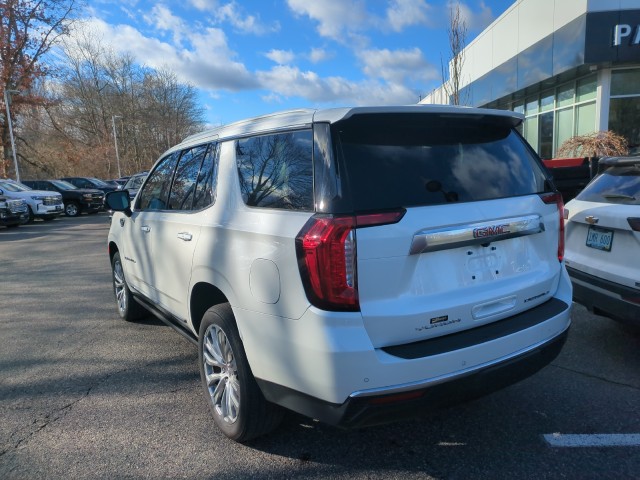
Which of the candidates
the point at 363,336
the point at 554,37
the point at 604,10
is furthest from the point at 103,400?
the point at 554,37

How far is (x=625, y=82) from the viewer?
14406 mm

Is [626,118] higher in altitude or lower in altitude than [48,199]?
higher

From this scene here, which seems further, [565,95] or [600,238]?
[565,95]

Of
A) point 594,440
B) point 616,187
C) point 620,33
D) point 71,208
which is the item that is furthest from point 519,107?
point 594,440

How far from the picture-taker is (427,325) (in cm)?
226

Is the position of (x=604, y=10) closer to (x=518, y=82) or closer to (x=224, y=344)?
(x=518, y=82)

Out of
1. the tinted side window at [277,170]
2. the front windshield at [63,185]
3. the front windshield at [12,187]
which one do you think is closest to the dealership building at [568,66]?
the tinted side window at [277,170]

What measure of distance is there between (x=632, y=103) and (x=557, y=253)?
1484 centimetres

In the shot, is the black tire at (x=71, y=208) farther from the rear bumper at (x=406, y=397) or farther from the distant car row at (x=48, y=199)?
the rear bumper at (x=406, y=397)

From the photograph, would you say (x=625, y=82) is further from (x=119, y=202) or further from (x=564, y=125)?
(x=119, y=202)

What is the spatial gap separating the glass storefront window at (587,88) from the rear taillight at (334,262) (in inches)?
636

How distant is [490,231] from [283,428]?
1.77m

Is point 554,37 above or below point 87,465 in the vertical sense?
above

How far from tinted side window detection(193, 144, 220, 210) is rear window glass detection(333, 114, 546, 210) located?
1.17 metres
